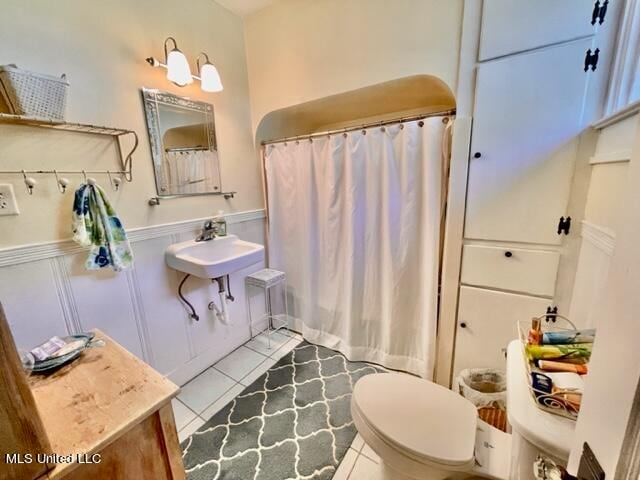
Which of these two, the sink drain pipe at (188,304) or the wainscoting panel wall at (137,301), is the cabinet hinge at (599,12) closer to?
the wainscoting panel wall at (137,301)

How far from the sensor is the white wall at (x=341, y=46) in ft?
4.61

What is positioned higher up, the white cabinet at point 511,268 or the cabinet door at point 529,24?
the cabinet door at point 529,24

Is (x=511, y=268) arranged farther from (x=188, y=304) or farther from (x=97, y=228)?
(x=97, y=228)

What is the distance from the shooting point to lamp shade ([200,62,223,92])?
63.6 inches

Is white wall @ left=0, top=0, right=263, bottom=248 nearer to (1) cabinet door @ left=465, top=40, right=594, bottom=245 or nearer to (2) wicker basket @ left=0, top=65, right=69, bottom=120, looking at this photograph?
(2) wicker basket @ left=0, top=65, right=69, bottom=120

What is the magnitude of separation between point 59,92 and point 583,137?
2.32 m

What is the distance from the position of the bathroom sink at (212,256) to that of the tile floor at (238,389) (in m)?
0.81

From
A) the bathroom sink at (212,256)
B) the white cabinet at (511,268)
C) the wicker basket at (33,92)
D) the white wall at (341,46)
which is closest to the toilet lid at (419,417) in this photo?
the white cabinet at (511,268)

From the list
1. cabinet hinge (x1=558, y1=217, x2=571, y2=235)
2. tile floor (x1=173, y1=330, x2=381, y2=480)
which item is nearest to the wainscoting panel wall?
tile floor (x1=173, y1=330, x2=381, y2=480)

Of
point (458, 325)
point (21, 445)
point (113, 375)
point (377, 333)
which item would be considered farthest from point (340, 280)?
point (21, 445)

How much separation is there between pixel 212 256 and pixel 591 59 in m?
2.23

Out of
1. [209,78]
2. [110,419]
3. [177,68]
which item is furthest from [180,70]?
[110,419]

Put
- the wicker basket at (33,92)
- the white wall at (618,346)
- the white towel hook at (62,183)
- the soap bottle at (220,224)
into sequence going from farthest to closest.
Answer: the soap bottle at (220,224), the white towel hook at (62,183), the wicker basket at (33,92), the white wall at (618,346)

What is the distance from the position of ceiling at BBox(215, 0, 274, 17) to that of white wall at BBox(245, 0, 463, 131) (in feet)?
0.12
